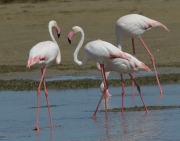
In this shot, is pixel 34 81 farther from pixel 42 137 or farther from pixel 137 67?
pixel 42 137

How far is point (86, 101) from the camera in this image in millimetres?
10562

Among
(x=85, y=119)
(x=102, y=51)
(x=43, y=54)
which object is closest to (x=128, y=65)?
(x=102, y=51)

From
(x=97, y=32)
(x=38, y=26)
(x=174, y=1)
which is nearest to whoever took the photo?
(x=97, y=32)

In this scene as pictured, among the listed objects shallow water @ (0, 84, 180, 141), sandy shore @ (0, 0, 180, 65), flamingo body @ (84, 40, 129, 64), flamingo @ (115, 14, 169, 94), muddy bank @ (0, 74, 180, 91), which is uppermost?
flamingo body @ (84, 40, 129, 64)

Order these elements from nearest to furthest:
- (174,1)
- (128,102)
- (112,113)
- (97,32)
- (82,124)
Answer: (82,124) < (112,113) < (128,102) < (97,32) < (174,1)

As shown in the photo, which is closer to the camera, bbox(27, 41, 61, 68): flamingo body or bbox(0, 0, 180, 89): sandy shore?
bbox(27, 41, 61, 68): flamingo body

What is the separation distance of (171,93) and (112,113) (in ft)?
6.00

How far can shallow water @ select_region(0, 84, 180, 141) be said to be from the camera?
7.71m

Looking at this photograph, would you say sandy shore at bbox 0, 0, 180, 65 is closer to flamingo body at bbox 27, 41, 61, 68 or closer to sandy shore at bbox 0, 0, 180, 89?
sandy shore at bbox 0, 0, 180, 89

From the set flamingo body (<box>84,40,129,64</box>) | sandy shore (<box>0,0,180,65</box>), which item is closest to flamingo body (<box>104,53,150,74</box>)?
flamingo body (<box>84,40,129,64</box>)

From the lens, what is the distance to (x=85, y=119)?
901 cm

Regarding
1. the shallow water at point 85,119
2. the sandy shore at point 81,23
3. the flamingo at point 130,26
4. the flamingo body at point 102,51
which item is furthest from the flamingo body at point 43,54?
the sandy shore at point 81,23

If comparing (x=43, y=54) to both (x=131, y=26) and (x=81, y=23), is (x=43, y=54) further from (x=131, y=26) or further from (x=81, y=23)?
(x=81, y=23)

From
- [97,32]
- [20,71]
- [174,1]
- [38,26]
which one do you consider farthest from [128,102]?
[174,1]
